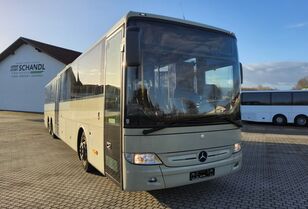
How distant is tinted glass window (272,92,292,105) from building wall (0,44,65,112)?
23676 millimetres

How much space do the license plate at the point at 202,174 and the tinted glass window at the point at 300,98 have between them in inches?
715

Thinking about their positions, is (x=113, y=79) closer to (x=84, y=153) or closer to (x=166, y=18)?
(x=166, y=18)

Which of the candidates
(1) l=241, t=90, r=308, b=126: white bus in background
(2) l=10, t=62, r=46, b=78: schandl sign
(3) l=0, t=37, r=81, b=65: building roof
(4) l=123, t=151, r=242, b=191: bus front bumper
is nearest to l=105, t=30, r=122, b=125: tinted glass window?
(4) l=123, t=151, r=242, b=191: bus front bumper

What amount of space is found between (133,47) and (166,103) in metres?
1.02

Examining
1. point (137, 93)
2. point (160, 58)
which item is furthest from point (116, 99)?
point (160, 58)

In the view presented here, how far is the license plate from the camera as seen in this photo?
5227 millimetres

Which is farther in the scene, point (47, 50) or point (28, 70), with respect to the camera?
point (28, 70)

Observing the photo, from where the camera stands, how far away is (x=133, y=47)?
181 inches

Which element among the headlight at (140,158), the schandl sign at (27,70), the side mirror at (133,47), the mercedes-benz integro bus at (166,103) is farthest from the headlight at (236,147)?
the schandl sign at (27,70)

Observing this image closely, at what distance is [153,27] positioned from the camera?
5027mm

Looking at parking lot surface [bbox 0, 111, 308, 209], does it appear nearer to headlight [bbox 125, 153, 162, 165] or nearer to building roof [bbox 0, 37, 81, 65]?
headlight [bbox 125, 153, 162, 165]

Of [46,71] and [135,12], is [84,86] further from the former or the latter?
[46,71]

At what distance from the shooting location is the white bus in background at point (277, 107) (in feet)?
70.6

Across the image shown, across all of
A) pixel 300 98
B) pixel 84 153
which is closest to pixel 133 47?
pixel 84 153
